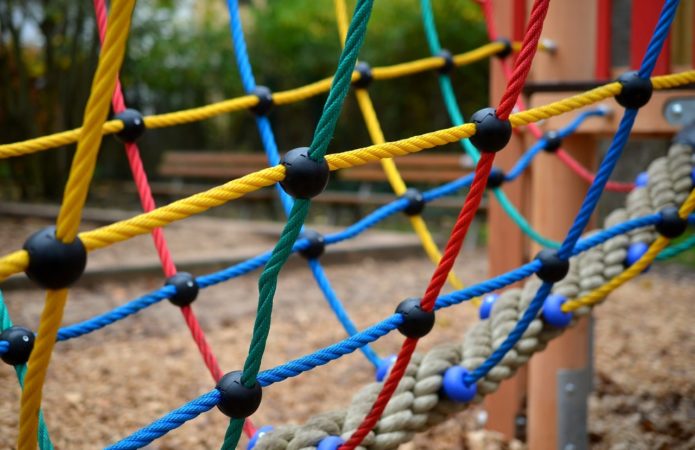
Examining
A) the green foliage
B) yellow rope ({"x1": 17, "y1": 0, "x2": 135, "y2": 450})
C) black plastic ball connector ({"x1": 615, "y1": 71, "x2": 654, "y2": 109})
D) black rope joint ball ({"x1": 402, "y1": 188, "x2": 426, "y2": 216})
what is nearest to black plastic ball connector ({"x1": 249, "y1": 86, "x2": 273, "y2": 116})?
black rope joint ball ({"x1": 402, "y1": 188, "x2": 426, "y2": 216})

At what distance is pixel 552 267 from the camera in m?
1.04

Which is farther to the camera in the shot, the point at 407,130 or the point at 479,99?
the point at 407,130

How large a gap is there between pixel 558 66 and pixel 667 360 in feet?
4.19

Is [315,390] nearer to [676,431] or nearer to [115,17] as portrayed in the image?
[676,431]

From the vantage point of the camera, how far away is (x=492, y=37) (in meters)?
1.76

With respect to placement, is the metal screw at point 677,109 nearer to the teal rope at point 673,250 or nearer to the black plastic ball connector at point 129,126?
the teal rope at point 673,250

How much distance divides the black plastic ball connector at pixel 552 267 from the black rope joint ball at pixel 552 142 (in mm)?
469

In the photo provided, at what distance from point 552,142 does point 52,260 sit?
1.12 metres

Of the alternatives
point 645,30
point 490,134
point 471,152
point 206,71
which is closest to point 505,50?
point 471,152

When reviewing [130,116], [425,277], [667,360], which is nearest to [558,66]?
[130,116]

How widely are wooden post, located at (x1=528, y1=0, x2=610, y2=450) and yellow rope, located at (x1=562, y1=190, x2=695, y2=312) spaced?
26 cm

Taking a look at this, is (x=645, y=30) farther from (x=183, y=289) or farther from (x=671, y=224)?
(x=183, y=289)

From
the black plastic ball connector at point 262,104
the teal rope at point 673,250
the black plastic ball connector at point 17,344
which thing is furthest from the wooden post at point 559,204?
the black plastic ball connector at point 17,344

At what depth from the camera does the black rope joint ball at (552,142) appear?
1462 millimetres
